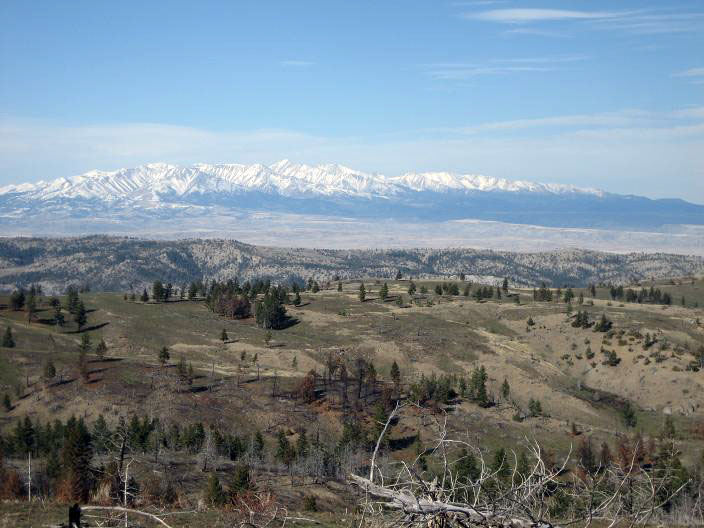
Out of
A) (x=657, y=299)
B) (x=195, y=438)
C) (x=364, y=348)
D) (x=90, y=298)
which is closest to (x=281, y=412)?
(x=195, y=438)

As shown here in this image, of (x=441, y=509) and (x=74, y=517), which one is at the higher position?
(x=441, y=509)

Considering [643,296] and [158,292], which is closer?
[158,292]

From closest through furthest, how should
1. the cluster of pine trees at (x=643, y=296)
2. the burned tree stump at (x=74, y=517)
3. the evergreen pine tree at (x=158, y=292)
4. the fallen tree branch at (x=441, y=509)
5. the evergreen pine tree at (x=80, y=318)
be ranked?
the burned tree stump at (x=74, y=517)
the fallen tree branch at (x=441, y=509)
the evergreen pine tree at (x=80, y=318)
the evergreen pine tree at (x=158, y=292)
the cluster of pine trees at (x=643, y=296)

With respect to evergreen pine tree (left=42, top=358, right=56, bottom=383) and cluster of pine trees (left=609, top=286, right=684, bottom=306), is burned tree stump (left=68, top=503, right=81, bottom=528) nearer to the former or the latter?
evergreen pine tree (left=42, top=358, right=56, bottom=383)

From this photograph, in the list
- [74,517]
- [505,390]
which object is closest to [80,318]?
[505,390]

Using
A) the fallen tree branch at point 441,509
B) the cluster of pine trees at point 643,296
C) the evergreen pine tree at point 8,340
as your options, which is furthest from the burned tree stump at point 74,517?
the cluster of pine trees at point 643,296

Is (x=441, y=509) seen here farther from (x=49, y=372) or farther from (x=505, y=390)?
(x=505, y=390)

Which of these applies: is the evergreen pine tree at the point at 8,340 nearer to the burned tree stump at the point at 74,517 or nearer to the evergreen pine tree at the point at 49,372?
the evergreen pine tree at the point at 49,372

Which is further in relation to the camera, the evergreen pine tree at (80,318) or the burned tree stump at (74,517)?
the evergreen pine tree at (80,318)

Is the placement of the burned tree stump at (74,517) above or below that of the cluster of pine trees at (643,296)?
Answer: above

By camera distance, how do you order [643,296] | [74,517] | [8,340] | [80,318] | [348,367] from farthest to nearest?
1. [643,296]
2. [80,318]
3. [348,367]
4. [8,340]
5. [74,517]

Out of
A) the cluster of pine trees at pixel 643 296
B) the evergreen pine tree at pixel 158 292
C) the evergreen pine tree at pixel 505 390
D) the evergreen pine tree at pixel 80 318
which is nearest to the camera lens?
the evergreen pine tree at pixel 505 390

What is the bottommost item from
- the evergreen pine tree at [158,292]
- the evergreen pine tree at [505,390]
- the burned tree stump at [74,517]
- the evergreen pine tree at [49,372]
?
the evergreen pine tree at [505,390]

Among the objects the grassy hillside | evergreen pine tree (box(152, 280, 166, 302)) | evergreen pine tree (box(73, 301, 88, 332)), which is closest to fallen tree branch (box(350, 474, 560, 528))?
the grassy hillside
